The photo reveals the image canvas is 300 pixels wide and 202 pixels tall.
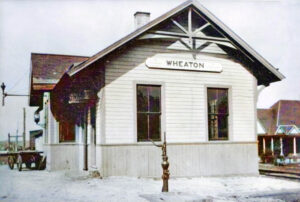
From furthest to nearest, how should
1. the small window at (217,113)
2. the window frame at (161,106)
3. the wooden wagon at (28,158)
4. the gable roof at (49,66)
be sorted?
the gable roof at (49,66) < the wooden wagon at (28,158) < the small window at (217,113) < the window frame at (161,106)

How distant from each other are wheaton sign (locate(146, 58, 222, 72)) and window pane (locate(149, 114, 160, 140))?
1661mm

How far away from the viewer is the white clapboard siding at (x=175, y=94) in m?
11.3

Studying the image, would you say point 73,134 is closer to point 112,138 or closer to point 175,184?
point 112,138

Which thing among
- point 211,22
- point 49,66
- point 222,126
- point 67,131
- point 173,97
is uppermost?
point 211,22

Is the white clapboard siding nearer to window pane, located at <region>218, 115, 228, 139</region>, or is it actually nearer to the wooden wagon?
window pane, located at <region>218, 115, 228, 139</region>

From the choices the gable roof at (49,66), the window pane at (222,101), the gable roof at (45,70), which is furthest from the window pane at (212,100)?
the gable roof at (49,66)

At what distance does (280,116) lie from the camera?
40.7 meters

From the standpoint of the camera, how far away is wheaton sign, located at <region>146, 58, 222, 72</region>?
11875mm

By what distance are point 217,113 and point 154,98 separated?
2413 millimetres

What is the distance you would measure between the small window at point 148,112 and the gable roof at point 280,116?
28910mm

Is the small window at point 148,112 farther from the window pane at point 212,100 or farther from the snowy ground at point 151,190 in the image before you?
the window pane at point 212,100

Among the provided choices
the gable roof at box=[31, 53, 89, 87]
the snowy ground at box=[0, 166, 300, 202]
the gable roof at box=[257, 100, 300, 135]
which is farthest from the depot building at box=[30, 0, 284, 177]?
the gable roof at box=[257, 100, 300, 135]

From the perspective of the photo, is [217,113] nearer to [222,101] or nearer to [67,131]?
[222,101]

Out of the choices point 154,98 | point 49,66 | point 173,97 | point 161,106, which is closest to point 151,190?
point 161,106
